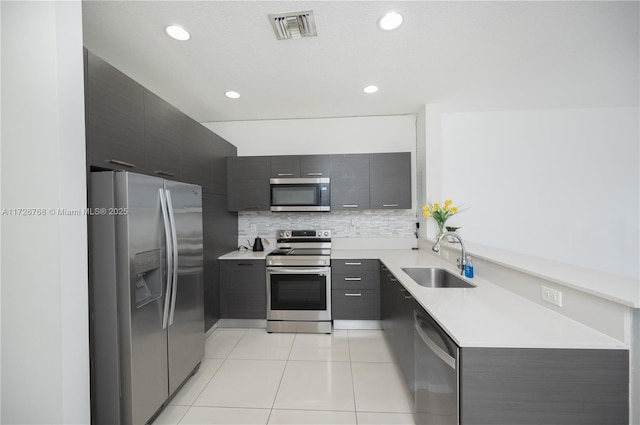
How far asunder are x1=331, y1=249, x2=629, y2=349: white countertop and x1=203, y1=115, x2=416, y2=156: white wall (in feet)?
7.02

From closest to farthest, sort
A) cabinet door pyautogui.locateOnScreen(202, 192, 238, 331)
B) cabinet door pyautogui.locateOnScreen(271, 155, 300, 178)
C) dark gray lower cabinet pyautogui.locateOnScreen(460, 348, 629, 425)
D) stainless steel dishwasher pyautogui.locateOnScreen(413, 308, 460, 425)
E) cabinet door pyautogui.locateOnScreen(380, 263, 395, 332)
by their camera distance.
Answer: dark gray lower cabinet pyautogui.locateOnScreen(460, 348, 629, 425) < stainless steel dishwasher pyautogui.locateOnScreen(413, 308, 460, 425) < cabinet door pyautogui.locateOnScreen(380, 263, 395, 332) < cabinet door pyautogui.locateOnScreen(202, 192, 238, 331) < cabinet door pyautogui.locateOnScreen(271, 155, 300, 178)

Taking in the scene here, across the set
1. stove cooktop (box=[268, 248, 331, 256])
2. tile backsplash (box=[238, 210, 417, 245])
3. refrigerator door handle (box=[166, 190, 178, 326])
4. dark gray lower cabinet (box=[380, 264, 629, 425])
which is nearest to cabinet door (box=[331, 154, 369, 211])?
tile backsplash (box=[238, 210, 417, 245])

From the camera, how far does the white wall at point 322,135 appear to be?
330cm

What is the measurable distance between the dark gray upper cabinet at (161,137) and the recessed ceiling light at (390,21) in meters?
1.71

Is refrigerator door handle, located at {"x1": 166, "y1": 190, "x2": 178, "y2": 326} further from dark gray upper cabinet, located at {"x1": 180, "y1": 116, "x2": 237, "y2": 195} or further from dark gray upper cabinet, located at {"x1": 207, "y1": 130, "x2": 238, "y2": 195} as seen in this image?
dark gray upper cabinet, located at {"x1": 207, "y1": 130, "x2": 238, "y2": 195}

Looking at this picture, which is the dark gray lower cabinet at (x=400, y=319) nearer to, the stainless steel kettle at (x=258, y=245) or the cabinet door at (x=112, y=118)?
the stainless steel kettle at (x=258, y=245)

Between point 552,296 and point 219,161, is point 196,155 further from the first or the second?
point 552,296

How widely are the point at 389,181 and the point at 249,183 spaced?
1780 millimetres

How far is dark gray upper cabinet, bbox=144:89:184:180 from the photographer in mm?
1789

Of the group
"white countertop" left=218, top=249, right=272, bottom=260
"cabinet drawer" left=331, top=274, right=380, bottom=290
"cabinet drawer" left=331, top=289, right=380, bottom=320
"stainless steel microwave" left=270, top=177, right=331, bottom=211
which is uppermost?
"stainless steel microwave" left=270, top=177, right=331, bottom=211

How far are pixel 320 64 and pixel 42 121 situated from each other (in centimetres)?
180

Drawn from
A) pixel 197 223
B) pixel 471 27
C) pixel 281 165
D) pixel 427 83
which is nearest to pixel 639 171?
pixel 427 83

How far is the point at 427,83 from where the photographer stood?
8.04ft

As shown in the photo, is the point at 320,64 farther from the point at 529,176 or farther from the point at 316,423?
the point at 529,176
